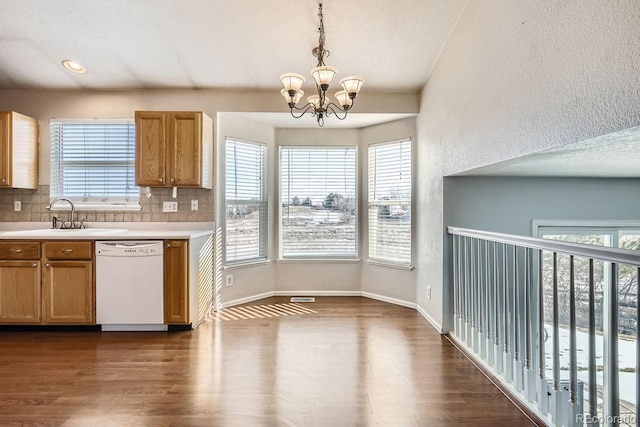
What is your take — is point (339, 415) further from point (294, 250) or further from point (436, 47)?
point (436, 47)

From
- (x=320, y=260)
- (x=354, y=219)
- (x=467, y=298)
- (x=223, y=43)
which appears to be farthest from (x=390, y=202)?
(x=223, y=43)

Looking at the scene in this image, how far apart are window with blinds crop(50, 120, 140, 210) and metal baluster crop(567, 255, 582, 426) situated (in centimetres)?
382

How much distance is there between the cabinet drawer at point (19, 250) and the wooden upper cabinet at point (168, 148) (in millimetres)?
1060

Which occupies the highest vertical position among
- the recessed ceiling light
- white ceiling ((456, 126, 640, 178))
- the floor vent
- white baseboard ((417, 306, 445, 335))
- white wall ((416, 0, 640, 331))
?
the recessed ceiling light

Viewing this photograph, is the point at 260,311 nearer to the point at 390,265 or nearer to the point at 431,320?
the point at 390,265

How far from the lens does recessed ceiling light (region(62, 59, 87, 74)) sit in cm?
322

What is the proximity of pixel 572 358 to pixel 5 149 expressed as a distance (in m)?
4.81

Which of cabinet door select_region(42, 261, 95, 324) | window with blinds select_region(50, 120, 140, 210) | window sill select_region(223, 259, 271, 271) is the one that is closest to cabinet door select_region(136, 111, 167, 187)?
window with blinds select_region(50, 120, 140, 210)

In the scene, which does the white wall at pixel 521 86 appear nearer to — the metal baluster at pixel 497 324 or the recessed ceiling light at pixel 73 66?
the metal baluster at pixel 497 324

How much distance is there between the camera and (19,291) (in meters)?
3.05

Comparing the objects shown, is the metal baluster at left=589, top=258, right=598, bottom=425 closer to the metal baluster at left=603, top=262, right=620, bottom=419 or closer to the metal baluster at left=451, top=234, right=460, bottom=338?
the metal baluster at left=603, top=262, right=620, bottom=419

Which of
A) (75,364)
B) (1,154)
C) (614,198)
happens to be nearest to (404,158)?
(614,198)

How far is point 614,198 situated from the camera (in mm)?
3092

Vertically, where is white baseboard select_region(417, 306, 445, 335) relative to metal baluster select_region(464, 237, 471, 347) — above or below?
below
